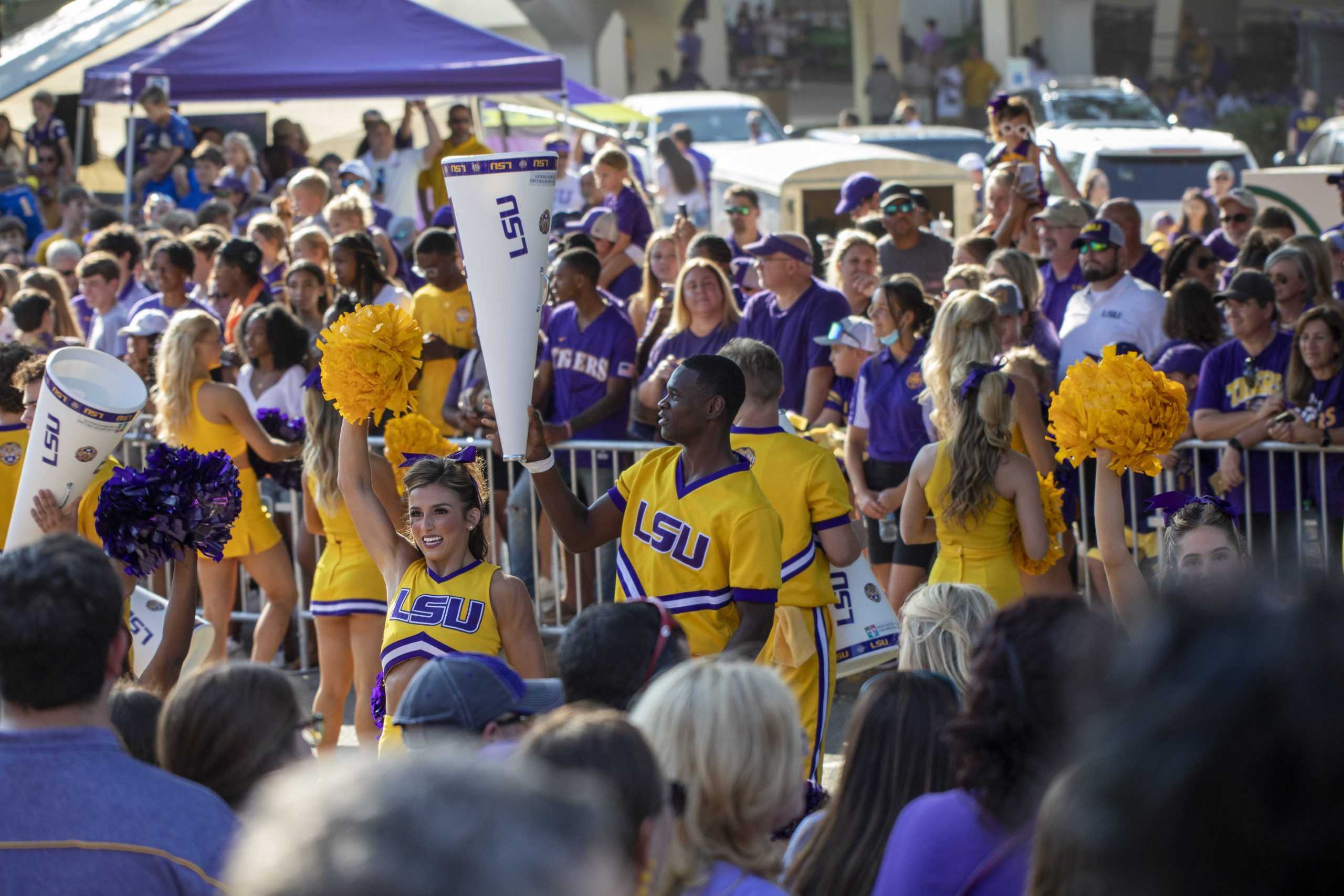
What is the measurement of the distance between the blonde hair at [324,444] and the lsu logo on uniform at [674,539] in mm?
1906

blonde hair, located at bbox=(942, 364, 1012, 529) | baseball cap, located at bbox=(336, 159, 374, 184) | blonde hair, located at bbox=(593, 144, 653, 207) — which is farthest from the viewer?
baseball cap, located at bbox=(336, 159, 374, 184)

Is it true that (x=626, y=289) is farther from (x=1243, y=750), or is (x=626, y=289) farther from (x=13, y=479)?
(x=1243, y=750)

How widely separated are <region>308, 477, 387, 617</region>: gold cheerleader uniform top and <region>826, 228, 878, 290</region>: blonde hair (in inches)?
136

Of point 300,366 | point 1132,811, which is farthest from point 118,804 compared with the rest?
point 300,366

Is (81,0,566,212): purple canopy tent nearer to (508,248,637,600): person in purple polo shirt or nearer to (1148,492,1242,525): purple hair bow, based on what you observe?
(508,248,637,600): person in purple polo shirt

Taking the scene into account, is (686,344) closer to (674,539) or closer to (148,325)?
(148,325)

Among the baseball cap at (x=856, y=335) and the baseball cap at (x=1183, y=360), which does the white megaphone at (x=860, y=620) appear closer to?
the baseball cap at (x=856, y=335)

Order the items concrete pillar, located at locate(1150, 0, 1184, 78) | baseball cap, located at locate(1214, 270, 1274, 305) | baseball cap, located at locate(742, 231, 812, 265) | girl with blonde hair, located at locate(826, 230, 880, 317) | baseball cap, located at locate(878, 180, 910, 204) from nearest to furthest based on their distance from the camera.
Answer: baseball cap, located at locate(1214, 270, 1274, 305) < baseball cap, located at locate(742, 231, 812, 265) < girl with blonde hair, located at locate(826, 230, 880, 317) < baseball cap, located at locate(878, 180, 910, 204) < concrete pillar, located at locate(1150, 0, 1184, 78)

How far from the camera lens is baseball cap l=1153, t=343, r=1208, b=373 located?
22.9 ft

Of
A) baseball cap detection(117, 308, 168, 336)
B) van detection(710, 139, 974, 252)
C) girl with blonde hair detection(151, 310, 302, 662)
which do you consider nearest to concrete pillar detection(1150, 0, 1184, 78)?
van detection(710, 139, 974, 252)

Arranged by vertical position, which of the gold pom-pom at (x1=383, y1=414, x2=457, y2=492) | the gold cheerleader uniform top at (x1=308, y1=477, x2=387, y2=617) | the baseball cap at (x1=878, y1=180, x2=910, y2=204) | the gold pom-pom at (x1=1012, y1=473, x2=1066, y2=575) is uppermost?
the baseball cap at (x1=878, y1=180, x2=910, y2=204)

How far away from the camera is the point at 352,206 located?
9.84 m

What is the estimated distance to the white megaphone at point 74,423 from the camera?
14.7 feet

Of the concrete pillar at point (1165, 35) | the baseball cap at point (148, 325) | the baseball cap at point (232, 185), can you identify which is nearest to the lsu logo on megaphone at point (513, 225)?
the baseball cap at point (148, 325)
